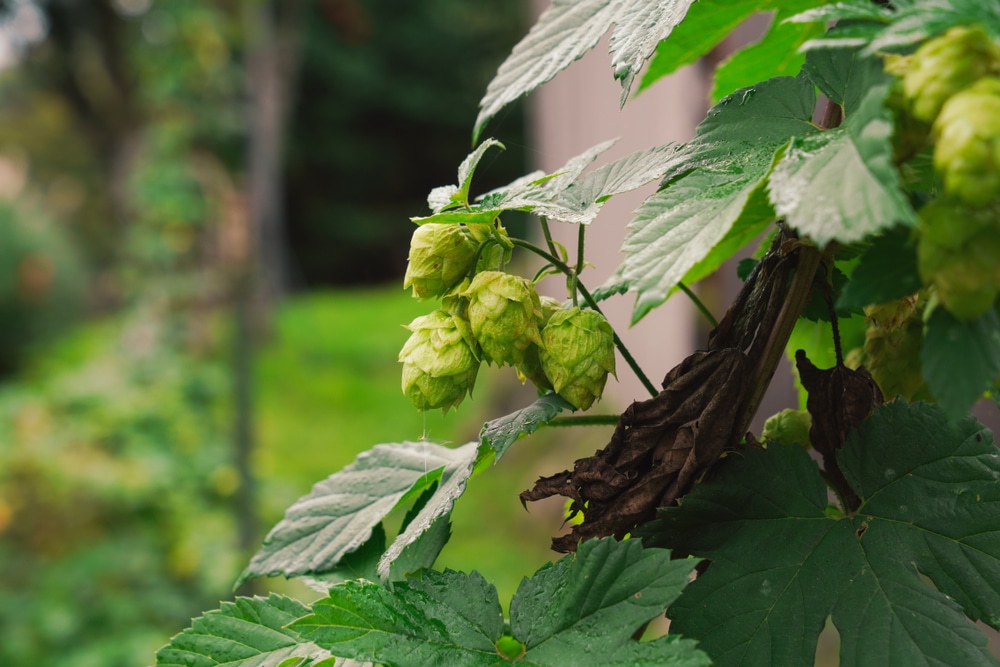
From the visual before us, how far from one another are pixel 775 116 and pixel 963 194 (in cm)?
16

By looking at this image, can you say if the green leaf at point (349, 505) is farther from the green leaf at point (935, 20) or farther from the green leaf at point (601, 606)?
the green leaf at point (935, 20)

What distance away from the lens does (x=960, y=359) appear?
1.16 ft

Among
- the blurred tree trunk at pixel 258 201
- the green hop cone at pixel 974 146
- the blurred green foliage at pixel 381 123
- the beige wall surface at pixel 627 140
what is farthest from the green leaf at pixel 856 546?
the blurred green foliage at pixel 381 123

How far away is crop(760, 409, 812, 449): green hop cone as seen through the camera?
1.94ft

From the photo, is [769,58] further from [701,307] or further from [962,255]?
[962,255]

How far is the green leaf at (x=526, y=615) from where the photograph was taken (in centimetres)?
47

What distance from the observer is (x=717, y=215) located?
1.33 feet

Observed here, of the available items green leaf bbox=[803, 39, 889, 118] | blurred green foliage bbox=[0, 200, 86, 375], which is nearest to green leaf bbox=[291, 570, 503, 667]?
green leaf bbox=[803, 39, 889, 118]

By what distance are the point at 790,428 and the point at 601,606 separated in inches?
7.8

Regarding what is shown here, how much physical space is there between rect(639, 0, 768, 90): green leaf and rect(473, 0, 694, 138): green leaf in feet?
0.19

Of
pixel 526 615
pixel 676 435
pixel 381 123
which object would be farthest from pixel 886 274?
pixel 381 123

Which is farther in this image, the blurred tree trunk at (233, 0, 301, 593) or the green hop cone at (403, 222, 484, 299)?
the blurred tree trunk at (233, 0, 301, 593)

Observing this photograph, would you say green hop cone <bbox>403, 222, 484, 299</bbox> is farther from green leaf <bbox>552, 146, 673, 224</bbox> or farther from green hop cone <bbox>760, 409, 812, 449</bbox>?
green hop cone <bbox>760, 409, 812, 449</bbox>

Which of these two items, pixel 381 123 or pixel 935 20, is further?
pixel 381 123
